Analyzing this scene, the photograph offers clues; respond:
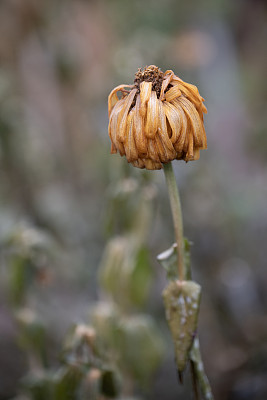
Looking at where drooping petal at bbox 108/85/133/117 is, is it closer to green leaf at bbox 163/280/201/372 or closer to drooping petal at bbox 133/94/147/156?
drooping petal at bbox 133/94/147/156

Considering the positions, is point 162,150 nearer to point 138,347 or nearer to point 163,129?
point 163,129

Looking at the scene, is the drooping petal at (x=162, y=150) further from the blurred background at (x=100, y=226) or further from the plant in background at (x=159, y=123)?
the blurred background at (x=100, y=226)

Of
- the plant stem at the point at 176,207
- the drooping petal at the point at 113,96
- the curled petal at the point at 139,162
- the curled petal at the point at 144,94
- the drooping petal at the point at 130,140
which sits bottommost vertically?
the plant stem at the point at 176,207

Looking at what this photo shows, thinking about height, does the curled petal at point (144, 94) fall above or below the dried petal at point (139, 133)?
above

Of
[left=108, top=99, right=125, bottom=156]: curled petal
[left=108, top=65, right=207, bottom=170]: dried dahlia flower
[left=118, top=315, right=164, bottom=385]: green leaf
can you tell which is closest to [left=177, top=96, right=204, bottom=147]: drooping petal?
[left=108, top=65, right=207, bottom=170]: dried dahlia flower

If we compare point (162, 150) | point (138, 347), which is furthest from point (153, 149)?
point (138, 347)

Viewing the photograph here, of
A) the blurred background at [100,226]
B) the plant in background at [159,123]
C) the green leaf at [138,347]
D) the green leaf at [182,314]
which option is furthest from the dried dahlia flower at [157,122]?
the green leaf at [138,347]

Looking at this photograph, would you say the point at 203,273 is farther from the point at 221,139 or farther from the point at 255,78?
the point at 255,78

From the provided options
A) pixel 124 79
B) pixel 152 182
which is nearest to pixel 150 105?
pixel 152 182
